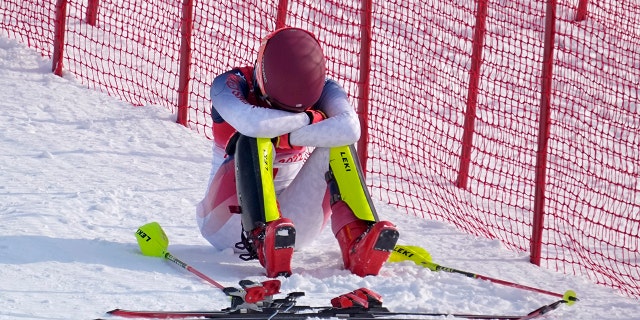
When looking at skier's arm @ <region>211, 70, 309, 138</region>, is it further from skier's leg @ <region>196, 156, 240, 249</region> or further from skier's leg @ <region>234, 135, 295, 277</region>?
skier's leg @ <region>196, 156, 240, 249</region>

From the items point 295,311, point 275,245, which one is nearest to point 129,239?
point 275,245

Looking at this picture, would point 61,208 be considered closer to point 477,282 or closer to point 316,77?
point 316,77

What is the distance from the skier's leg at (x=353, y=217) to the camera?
5.68 meters

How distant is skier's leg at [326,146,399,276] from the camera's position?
5676 mm

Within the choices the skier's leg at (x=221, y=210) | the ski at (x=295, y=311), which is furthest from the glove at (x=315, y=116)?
the ski at (x=295, y=311)

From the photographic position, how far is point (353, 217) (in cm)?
580

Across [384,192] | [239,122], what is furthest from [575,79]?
[239,122]

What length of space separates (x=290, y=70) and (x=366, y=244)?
0.87 metres

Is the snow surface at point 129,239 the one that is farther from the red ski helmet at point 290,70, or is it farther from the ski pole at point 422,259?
the red ski helmet at point 290,70

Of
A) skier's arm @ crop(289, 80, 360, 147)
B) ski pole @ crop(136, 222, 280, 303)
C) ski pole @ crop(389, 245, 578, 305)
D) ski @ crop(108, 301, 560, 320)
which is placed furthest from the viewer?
ski pole @ crop(389, 245, 578, 305)

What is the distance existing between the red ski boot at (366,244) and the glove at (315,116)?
500mm

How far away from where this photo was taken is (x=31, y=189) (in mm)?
6668

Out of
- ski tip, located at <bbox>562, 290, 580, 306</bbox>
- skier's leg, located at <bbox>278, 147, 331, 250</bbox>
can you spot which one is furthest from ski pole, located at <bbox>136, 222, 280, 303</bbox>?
ski tip, located at <bbox>562, 290, 580, 306</bbox>

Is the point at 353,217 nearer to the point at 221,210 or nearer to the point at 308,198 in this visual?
the point at 308,198
